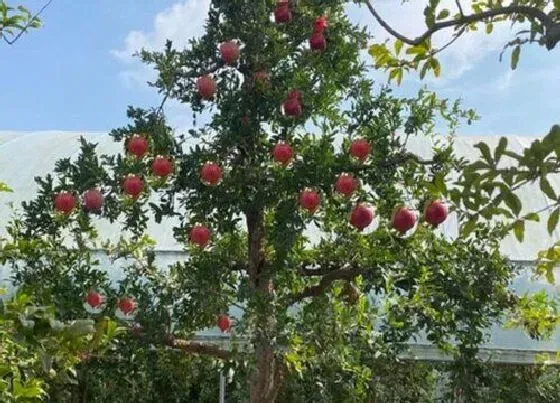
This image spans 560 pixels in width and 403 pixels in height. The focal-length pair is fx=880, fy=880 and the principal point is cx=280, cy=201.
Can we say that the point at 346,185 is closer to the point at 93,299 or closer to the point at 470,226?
the point at 93,299

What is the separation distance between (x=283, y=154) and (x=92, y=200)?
0.62 m

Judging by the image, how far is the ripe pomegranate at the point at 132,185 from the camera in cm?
273

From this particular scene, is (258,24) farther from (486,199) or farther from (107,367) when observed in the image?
(486,199)

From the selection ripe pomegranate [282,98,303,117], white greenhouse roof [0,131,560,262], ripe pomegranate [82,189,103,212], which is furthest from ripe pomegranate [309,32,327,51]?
white greenhouse roof [0,131,560,262]

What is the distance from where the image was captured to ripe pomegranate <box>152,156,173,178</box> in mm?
2768

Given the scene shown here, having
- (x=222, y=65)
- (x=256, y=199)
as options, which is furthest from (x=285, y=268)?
(x=222, y=65)

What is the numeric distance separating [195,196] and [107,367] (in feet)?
2.57

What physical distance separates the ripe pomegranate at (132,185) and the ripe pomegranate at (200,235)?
24cm

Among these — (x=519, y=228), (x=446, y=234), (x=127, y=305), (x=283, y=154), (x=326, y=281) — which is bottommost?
(x=519, y=228)

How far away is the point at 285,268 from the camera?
9.80 ft

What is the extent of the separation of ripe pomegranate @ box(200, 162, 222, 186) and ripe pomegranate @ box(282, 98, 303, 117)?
0.98 feet

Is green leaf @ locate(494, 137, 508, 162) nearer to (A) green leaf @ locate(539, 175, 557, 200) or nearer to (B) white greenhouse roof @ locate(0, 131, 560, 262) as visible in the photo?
(A) green leaf @ locate(539, 175, 557, 200)

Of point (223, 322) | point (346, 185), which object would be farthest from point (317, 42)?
point (223, 322)

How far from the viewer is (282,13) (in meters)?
2.93
